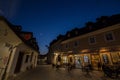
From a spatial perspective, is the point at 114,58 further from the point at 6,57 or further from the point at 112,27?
the point at 6,57

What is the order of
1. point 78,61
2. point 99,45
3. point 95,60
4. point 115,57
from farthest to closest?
point 78,61, point 95,60, point 99,45, point 115,57

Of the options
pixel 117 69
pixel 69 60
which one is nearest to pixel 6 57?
pixel 117 69

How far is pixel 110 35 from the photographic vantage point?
40.4 ft

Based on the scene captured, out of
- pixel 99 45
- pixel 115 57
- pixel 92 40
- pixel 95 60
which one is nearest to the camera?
pixel 115 57

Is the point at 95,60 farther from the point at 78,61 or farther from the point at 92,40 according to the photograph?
the point at 78,61

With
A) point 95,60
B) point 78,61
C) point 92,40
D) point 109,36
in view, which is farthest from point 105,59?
point 78,61

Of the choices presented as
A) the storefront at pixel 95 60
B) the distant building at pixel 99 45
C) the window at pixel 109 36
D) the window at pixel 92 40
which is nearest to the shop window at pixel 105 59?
the distant building at pixel 99 45

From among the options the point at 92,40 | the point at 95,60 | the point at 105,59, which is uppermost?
the point at 92,40

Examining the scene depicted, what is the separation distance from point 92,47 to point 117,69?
7061 mm

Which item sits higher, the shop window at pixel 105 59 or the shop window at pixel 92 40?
the shop window at pixel 92 40

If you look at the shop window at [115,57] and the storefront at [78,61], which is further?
the storefront at [78,61]

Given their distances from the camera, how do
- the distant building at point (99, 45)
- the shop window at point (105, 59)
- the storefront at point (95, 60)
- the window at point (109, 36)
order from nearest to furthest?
the distant building at point (99, 45)
the window at point (109, 36)
the shop window at point (105, 59)
the storefront at point (95, 60)

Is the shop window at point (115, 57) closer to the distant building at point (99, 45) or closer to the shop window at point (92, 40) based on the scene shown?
the distant building at point (99, 45)

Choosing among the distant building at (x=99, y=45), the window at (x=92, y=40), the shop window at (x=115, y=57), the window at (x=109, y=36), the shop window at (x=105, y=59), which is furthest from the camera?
the window at (x=92, y=40)
